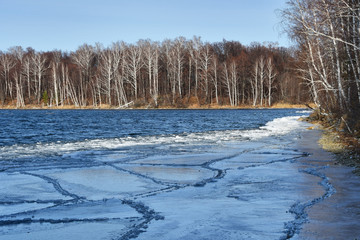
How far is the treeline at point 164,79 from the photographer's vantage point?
258 ft

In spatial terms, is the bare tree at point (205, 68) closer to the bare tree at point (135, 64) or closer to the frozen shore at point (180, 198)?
the bare tree at point (135, 64)

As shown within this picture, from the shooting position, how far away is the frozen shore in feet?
17.7

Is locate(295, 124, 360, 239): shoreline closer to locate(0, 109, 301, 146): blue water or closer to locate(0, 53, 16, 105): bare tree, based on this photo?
locate(0, 109, 301, 146): blue water

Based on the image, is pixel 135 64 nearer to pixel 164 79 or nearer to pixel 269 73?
pixel 164 79

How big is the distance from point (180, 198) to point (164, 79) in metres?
80.0

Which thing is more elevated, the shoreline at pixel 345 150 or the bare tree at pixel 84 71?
the bare tree at pixel 84 71

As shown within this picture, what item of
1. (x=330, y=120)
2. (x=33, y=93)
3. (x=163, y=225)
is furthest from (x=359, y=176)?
(x=33, y=93)

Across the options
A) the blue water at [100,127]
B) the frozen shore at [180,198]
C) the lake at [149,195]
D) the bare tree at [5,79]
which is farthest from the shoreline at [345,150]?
the bare tree at [5,79]

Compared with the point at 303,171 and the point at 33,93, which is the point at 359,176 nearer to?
the point at 303,171

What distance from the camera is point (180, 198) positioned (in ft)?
24.1

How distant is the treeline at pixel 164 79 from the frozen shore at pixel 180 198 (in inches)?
2446

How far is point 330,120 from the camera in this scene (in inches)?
928

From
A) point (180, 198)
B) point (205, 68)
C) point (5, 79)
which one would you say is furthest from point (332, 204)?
point (5, 79)

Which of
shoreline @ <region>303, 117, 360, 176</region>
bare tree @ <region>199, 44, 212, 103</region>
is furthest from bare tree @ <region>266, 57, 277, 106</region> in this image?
shoreline @ <region>303, 117, 360, 176</region>
